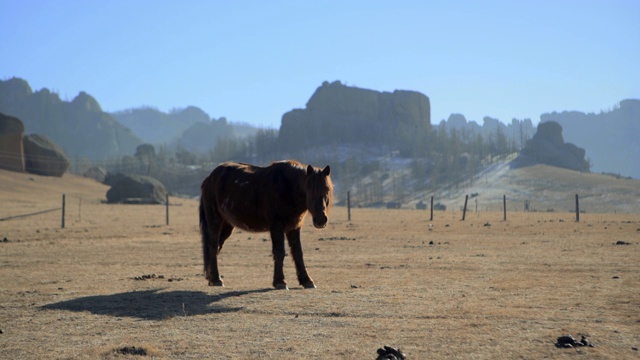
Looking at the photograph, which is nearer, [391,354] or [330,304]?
[391,354]

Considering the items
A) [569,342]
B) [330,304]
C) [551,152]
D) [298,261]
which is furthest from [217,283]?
[551,152]

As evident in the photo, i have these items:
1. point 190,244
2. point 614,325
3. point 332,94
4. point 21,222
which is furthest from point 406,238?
point 332,94

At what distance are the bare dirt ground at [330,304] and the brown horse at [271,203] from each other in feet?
2.06

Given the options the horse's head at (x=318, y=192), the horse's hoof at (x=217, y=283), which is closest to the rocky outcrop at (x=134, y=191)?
the horse's hoof at (x=217, y=283)

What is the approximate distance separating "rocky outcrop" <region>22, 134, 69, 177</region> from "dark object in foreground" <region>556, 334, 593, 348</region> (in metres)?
79.7

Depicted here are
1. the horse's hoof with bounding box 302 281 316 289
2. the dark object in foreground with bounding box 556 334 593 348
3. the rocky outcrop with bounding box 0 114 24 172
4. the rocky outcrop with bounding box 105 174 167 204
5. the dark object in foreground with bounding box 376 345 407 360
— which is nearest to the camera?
the dark object in foreground with bounding box 376 345 407 360

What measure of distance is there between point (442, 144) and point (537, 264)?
448 feet

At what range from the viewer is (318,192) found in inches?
442

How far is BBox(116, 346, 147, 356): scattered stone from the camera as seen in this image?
705 cm

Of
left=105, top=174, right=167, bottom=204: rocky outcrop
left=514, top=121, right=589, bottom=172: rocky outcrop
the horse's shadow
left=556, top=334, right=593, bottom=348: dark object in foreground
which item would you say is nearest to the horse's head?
the horse's shadow

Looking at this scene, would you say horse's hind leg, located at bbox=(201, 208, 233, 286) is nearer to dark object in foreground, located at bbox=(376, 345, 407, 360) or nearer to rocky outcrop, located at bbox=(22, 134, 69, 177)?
dark object in foreground, located at bbox=(376, 345, 407, 360)

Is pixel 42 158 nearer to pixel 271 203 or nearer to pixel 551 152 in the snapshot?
pixel 271 203

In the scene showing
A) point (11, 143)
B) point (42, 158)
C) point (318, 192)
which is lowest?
point (318, 192)

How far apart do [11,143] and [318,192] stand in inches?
2826
